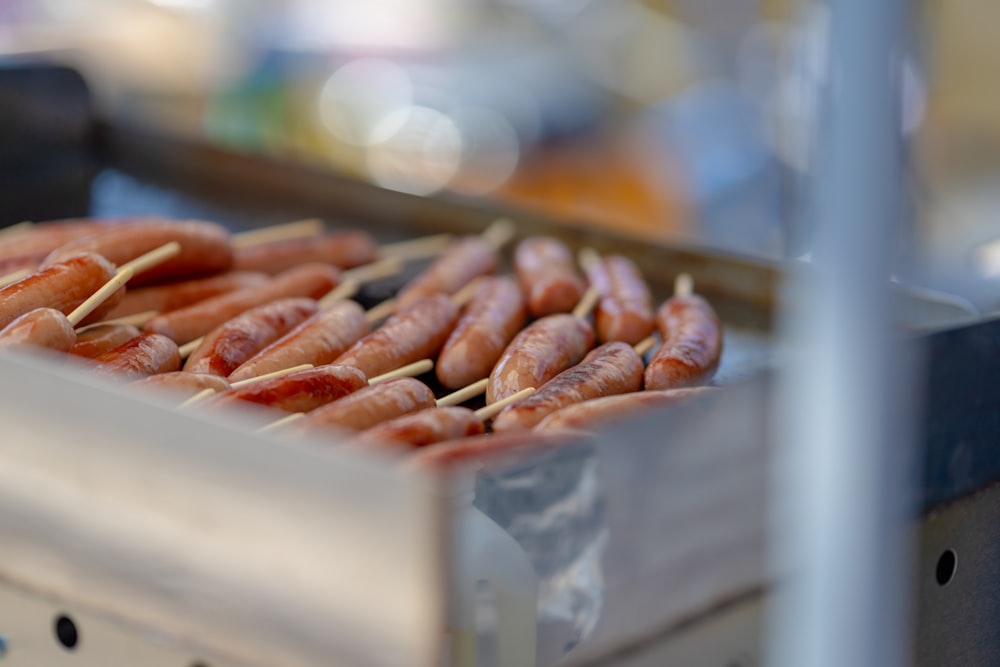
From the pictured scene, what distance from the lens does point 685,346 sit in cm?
220

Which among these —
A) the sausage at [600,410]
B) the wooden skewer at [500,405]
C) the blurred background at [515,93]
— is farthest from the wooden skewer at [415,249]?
the blurred background at [515,93]

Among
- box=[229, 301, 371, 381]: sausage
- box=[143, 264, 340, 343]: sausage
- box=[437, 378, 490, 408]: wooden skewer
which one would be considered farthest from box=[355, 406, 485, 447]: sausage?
box=[143, 264, 340, 343]: sausage

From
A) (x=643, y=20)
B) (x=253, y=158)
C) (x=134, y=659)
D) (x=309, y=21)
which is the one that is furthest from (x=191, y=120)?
(x=134, y=659)

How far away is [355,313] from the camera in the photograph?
233cm

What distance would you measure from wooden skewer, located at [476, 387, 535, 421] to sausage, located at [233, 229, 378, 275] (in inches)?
39.2

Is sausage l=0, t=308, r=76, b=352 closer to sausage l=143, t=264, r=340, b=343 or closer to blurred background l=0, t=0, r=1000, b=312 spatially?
sausage l=143, t=264, r=340, b=343

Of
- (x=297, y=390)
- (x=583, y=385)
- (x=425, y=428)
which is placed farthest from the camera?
(x=583, y=385)

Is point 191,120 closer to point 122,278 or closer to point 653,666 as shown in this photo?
point 122,278

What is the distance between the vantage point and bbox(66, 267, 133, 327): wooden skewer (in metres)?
2.07

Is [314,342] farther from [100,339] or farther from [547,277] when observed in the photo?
[547,277]

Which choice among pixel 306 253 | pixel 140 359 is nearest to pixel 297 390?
pixel 140 359

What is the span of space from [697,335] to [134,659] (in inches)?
45.0

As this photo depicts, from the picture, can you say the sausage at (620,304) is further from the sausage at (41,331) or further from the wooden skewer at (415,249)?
the sausage at (41,331)

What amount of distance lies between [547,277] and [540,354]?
0.57 m
